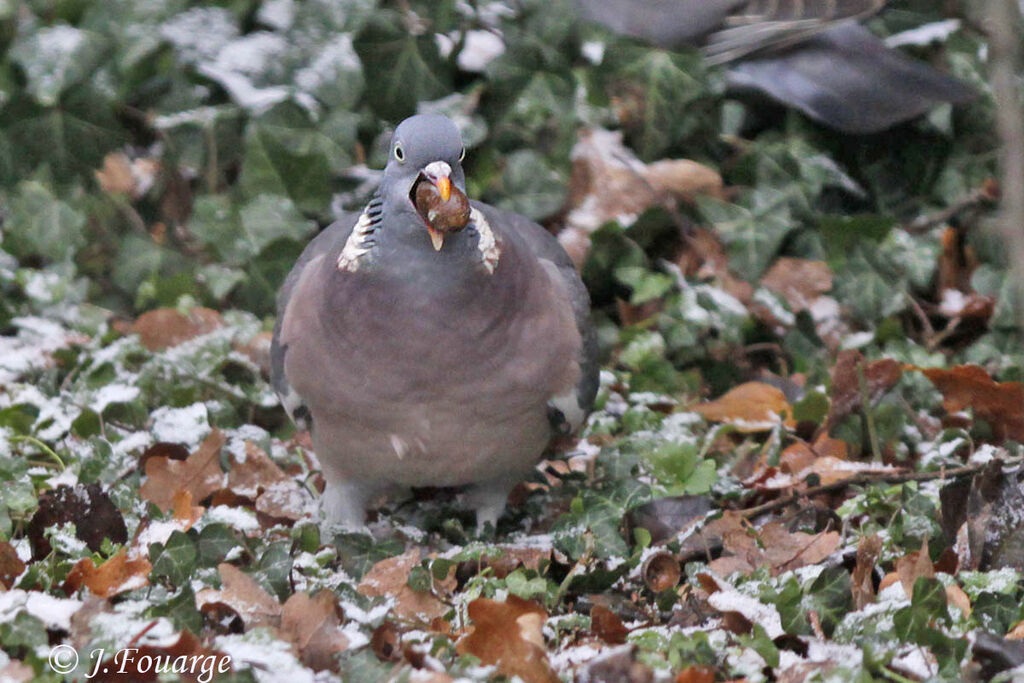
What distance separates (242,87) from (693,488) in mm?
2673

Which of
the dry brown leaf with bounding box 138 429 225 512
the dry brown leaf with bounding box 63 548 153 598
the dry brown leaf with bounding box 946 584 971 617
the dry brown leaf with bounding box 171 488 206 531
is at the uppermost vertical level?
the dry brown leaf with bounding box 946 584 971 617

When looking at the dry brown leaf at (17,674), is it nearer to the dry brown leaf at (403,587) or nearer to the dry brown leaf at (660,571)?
the dry brown leaf at (403,587)

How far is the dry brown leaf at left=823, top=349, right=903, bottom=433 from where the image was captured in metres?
3.84

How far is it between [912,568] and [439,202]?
4.29ft

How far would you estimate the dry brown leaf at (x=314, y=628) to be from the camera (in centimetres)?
246

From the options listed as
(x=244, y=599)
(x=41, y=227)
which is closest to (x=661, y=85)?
(x=41, y=227)

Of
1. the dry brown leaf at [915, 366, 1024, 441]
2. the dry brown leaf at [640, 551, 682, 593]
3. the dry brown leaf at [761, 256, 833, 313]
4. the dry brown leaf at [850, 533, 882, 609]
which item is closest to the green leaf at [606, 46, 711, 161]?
the dry brown leaf at [761, 256, 833, 313]

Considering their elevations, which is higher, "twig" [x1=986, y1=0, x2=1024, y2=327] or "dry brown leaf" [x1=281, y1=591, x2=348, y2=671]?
"twig" [x1=986, y1=0, x2=1024, y2=327]

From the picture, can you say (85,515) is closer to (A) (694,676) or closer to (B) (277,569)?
(B) (277,569)

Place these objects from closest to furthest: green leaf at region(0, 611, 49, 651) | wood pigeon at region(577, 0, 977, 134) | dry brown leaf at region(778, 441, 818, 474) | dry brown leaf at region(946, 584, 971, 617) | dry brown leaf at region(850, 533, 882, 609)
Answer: green leaf at region(0, 611, 49, 651) < dry brown leaf at region(946, 584, 971, 617) < dry brown leaf at region(850, 533, 882, 609) < dry brown leaf at region(778, 441, 818, 474) < wood pigeon at region(577, 0, 977, 134)

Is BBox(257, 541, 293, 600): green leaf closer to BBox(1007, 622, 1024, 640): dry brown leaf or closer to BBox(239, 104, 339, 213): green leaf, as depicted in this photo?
BBox(1007, 622, 1024, 640): dry brown leaf

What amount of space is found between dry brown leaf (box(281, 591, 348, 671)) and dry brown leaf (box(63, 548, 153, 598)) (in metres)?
0.36

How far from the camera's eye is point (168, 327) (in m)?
4.33

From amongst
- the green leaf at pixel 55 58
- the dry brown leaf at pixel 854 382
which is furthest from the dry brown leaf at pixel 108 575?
the green leaf at pixel 55 58
